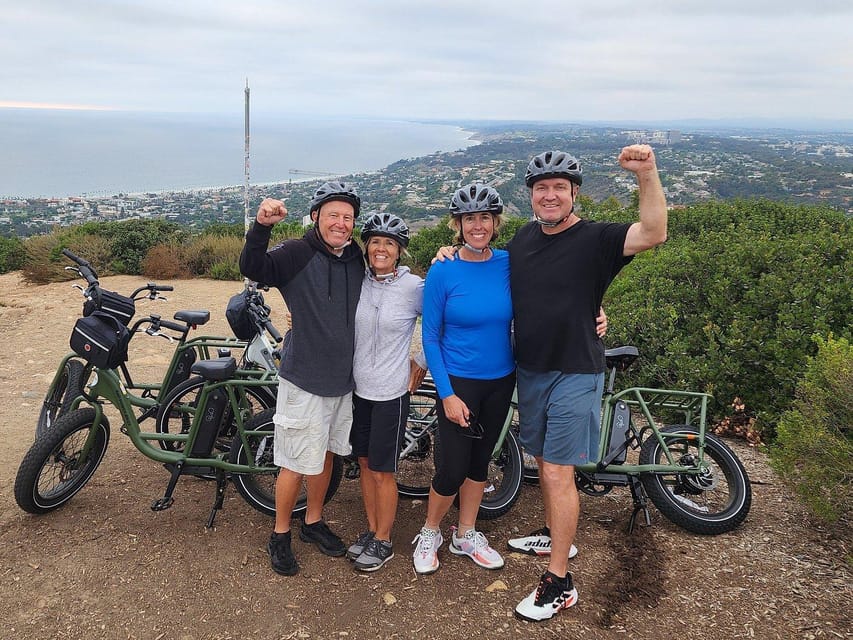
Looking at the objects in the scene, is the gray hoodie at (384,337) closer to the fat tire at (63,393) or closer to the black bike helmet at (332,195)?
the black bike helmet at (332,195)

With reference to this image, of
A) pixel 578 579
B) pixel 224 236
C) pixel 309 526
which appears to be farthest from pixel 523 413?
pixel 224 236

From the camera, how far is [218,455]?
3.42 metres

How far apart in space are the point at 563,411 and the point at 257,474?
1.91m

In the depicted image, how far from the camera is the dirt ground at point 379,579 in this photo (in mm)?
2646

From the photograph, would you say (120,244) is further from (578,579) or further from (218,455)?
(578,579)

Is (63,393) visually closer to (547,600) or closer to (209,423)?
(209,423)

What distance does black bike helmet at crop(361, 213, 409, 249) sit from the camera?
280cm

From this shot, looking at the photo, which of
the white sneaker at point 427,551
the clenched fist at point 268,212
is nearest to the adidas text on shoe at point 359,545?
the white sneaker at point 427,551

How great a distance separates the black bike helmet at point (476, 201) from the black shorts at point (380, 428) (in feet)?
3.19

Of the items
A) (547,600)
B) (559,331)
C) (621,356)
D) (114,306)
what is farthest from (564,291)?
(114,306)

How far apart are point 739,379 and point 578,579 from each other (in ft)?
10.2

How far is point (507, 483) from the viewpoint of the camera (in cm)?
358

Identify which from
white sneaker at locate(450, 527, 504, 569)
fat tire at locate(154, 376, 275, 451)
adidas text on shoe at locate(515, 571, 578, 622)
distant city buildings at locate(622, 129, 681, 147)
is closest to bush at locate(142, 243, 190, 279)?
fat tire at locate(154, 376, 275, 451)

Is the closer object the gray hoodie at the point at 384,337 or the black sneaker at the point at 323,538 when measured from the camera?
the gray hoodie at the point at 384,337
